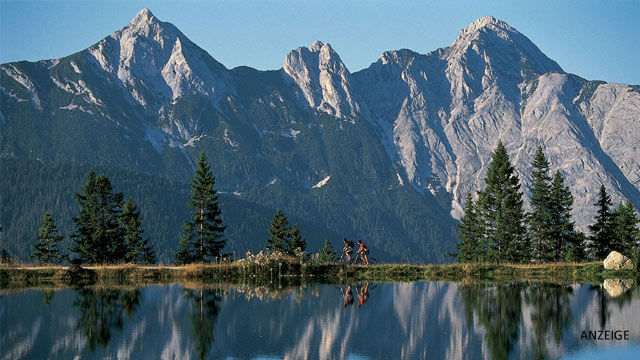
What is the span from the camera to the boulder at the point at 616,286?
57719mm

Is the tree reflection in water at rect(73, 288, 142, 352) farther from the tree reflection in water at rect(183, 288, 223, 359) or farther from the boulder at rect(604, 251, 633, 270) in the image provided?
the boulder at rect(604, 251, 633, 270)

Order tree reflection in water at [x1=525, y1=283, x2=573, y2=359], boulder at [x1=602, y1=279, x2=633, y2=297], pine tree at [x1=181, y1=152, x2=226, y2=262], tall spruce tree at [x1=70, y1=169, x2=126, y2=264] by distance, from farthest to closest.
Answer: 1. pine tree at [x1=181, y1=152, x2=226, y2=262]
2. tall spruce tree at [x1=70, y1=169, x2=126, y2=264]
3. boulder at [x1=602, y1=279, x2=633, y2=297]
4. tree reflection in water at [x1=525, y1=283, x2=573, y2=359]

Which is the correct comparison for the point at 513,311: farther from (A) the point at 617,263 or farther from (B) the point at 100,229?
(B) the point at 100,229

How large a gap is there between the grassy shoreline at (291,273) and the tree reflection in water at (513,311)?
7752mm

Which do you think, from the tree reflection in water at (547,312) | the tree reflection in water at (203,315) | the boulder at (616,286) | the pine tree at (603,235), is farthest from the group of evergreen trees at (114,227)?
the pine tree at (603,235)

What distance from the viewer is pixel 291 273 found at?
2815 inches

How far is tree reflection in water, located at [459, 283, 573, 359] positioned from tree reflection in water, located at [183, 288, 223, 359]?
13.1m

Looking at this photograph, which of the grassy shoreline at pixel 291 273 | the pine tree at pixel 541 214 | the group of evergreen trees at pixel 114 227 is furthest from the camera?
the pine tree at pixel 541 214

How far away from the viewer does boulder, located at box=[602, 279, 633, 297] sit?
57.7m

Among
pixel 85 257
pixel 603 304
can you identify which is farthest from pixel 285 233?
pixel 603 304

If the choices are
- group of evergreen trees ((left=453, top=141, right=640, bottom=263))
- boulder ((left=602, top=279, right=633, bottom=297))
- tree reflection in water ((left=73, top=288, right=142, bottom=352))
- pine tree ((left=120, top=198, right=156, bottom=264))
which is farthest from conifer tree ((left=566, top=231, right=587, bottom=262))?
tree reflection in water ((left=73, top=288, right=142, bottom=352))

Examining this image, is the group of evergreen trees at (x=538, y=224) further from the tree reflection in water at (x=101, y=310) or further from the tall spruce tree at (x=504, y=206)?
the tree reflection in water at (x=101, y=310)

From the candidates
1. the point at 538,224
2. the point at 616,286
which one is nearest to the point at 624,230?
the point at 538,224

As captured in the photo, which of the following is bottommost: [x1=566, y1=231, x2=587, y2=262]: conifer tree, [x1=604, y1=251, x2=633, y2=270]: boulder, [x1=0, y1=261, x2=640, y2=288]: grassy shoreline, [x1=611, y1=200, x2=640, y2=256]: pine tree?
[x1=0, y1=261, x2=640, y2=288]: grassy shoreline
